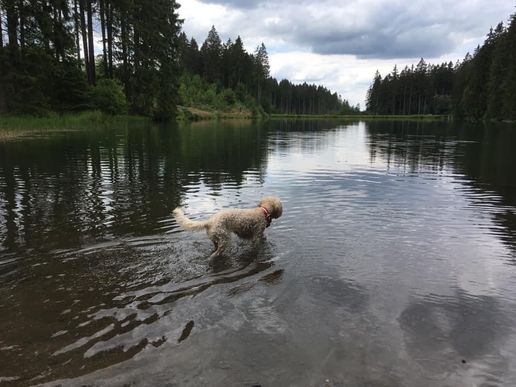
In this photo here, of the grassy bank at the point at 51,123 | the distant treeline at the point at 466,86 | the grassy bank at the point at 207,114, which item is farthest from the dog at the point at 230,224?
the distant treeline at the point at 466,86

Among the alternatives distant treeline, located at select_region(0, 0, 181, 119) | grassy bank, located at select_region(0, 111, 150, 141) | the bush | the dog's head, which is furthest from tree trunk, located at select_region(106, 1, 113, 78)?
the dog's head

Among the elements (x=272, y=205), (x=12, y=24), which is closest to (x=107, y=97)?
(x=12, y=24)

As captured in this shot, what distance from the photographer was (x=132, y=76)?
56.2 m

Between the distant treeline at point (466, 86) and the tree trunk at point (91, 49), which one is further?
the distant treeline at point (466, 86)

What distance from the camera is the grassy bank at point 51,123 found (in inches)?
1205

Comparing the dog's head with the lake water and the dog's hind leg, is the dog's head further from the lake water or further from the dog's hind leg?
the dog's hind leg

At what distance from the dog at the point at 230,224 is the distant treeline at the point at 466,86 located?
88.2 metres

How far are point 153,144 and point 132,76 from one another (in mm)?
33126

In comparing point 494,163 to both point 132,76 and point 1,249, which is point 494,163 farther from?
point 132,76

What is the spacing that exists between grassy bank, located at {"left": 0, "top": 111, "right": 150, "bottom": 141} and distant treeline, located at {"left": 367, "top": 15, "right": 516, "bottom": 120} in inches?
2987

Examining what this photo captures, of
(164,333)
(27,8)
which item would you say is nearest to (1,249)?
(164,333)

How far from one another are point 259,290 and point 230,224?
1752 millimetres

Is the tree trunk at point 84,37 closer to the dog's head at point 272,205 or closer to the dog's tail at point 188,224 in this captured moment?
the dog's head at point 272,205

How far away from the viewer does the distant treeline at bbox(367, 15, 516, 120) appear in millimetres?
87250
